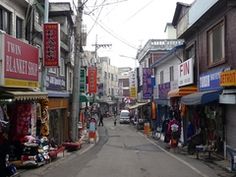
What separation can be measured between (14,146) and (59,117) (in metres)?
12.7

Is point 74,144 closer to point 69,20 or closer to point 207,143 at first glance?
point 207,143

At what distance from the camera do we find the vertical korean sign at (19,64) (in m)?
15.6

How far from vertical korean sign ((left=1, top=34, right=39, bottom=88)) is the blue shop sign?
7961 mm

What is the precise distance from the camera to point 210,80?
918 inches

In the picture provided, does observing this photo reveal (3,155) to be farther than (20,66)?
No

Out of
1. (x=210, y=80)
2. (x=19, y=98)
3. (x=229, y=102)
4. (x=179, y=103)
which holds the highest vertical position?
(x=210, y=80)

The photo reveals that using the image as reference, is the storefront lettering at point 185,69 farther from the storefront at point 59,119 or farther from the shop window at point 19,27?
the shop window at point 19,27

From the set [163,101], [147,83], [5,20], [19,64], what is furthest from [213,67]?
[147,83]

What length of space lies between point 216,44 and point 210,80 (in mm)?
1713

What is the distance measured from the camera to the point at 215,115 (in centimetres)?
2306

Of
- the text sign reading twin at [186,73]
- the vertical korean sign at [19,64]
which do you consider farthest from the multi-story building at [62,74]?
the vertical korean sign at [19,64]

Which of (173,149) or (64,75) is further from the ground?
(64,75)

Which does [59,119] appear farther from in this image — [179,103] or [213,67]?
[213,67]

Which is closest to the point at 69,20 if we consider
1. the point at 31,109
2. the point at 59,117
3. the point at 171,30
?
the point at 59,117
